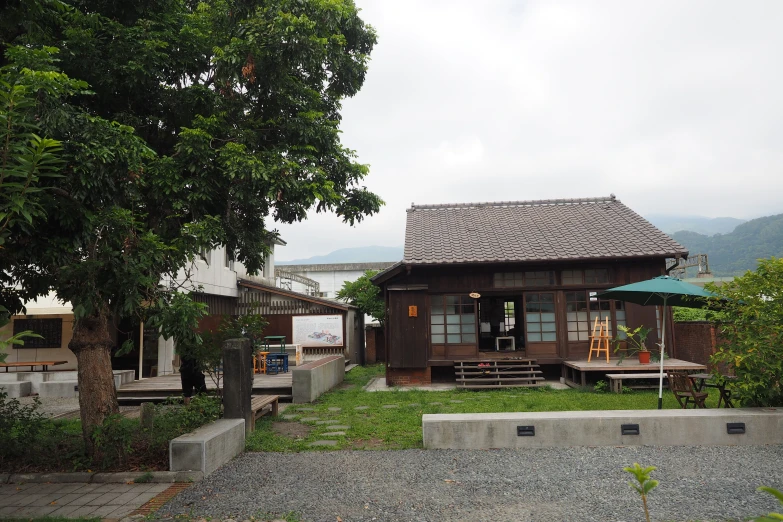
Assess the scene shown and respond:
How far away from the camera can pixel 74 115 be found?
562 centimetres

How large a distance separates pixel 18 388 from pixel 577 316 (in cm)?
1319

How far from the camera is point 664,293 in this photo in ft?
28.8

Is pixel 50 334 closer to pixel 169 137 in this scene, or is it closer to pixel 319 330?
pixel 319 330

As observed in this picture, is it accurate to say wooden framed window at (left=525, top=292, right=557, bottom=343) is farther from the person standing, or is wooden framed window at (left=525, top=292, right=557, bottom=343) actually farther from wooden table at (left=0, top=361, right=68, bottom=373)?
wooden table at (left=0, top=361, right=68, bottom=373)

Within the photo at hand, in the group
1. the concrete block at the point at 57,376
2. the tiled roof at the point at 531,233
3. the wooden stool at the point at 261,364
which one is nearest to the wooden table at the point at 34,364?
the concrete block at the point at 57,376

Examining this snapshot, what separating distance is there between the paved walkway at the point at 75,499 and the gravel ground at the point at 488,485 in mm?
400

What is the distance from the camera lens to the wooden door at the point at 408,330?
45.3 feet

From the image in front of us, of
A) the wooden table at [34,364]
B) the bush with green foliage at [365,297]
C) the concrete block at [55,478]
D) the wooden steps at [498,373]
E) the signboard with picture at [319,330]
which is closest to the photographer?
the concrete block at [55,478]

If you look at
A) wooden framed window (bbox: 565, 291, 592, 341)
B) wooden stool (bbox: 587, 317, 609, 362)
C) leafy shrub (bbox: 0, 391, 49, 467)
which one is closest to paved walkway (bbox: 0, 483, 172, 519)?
leafy shrub (bbox: 0, 391, 49, 467)

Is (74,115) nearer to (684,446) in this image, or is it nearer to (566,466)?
(566,466)

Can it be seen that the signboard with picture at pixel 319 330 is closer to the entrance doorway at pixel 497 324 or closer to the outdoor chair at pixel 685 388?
the entrance doorway at pixel 497 324

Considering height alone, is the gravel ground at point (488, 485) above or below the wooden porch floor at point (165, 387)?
below

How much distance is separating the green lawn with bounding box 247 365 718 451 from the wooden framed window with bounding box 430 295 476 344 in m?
1.81

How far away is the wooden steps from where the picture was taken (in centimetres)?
1305
